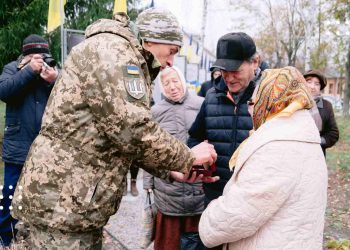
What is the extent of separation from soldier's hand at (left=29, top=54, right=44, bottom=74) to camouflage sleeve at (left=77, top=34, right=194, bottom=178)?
1950 mm

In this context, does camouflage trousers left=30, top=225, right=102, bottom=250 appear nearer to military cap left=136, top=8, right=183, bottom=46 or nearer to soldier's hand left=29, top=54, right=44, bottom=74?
military cap left=136, top=8, right=183, bottom=46

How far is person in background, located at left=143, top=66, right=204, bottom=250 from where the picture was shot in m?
3.30

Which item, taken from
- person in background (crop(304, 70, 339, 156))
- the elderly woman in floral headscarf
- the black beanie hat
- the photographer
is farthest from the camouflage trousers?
person in background (crop(304, 70, 339, 156))

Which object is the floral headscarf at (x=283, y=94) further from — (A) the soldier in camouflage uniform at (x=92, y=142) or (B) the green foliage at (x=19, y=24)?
(B) the green foliage at (x=19, y=24)

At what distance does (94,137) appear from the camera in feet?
6.22

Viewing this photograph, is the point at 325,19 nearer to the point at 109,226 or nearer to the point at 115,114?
the point at 109,226

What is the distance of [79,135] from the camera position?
1.90 m

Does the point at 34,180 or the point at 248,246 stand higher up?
the point at 34,180

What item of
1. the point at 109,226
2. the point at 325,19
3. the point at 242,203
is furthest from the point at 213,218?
the point at 325,19

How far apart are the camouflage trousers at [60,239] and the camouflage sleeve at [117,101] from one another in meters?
0.52

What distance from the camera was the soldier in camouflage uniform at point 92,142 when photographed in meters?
1.80

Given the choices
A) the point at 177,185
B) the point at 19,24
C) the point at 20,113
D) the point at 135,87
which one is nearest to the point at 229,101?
the point at 177,185

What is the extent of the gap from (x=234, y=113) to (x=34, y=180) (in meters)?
1.38

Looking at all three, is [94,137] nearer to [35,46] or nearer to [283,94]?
[283,94]
